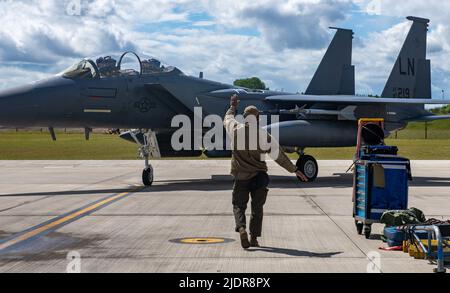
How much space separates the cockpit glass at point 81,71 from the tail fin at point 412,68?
35.6ft

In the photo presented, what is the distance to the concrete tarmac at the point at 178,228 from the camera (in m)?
6.70

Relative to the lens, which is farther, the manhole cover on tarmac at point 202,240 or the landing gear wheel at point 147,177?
the landing gear wheel at point 147,177

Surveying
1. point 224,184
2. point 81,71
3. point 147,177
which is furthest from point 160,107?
point 224,184

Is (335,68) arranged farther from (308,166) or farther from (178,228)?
(178,228)

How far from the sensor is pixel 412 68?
22.1 m

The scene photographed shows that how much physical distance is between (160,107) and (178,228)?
781cm

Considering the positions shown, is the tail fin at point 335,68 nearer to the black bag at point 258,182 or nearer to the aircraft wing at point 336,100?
the aircraft wing at point 336,100

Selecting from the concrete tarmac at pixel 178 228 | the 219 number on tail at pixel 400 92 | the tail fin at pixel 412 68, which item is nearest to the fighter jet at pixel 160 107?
the 219 number on tail at pixel 400 92

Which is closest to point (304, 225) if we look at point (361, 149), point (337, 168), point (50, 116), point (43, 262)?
point (361, 149)
